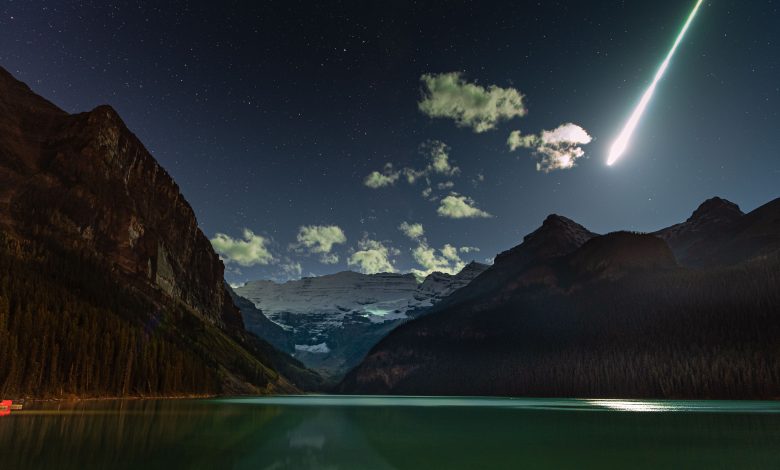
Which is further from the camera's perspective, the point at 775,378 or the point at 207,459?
the point at 775,378

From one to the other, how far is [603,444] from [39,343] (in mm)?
121470

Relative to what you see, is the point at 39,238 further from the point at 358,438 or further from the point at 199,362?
the point at 358,438

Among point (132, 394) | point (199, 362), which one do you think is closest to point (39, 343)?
point (132, 394)

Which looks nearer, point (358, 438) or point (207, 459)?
point (207, 459)

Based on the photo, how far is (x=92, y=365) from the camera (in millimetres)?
129250

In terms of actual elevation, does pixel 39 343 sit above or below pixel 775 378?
above

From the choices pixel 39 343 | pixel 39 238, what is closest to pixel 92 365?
pixel 39 343

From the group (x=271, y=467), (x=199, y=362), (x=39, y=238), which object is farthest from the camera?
(x=199, y=362)

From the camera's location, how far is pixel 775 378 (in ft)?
624

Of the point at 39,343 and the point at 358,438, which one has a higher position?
the point at 39,343

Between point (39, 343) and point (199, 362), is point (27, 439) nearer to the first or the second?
point (39, 343)

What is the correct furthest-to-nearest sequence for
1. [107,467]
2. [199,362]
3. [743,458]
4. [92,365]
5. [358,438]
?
1. [199,362]
2. [92,365]
3. [358,438]
4. [743,458]
5. [107,467]

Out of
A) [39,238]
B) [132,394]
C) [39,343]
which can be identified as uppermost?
[39,238]

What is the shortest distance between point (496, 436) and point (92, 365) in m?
120
